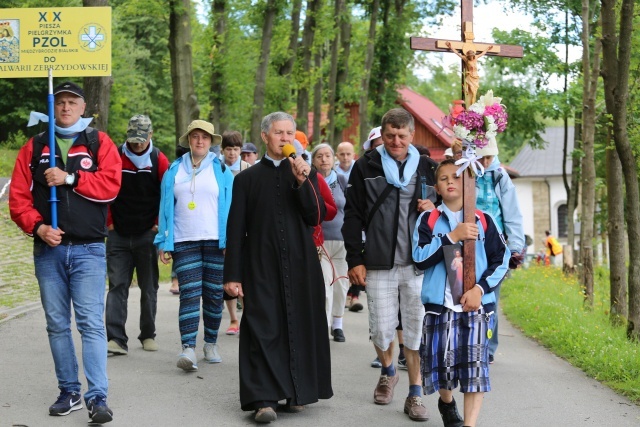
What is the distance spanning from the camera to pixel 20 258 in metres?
21.0

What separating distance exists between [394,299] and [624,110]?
4.06 m

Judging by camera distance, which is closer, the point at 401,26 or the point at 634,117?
the point at 634,117

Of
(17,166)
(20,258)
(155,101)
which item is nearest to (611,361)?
(17,166)

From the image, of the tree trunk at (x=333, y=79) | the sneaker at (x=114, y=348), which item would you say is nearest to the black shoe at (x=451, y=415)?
the sneaker at (x=114, y=348)

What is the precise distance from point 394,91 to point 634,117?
62.7 feet

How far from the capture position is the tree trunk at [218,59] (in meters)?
23.5

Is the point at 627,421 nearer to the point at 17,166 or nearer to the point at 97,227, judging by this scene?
the point at 97,227

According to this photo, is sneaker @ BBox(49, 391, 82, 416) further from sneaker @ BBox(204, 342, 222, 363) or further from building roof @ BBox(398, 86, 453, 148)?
building roof @ BBox(398, 86, 453, 148)

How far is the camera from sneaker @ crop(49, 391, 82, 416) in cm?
745

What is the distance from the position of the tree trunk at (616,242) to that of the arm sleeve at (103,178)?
648 cm

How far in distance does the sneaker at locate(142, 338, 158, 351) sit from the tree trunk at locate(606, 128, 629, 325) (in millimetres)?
5172

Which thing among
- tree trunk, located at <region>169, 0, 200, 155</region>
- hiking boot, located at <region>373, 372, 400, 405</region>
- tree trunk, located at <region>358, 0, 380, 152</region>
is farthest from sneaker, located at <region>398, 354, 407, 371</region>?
tree trunk, located at <region>358, 0, 380, 152</region>

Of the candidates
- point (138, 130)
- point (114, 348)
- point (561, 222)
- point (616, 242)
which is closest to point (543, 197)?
point (561, 222)

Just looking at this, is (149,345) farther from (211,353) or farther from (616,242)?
(616,242)
